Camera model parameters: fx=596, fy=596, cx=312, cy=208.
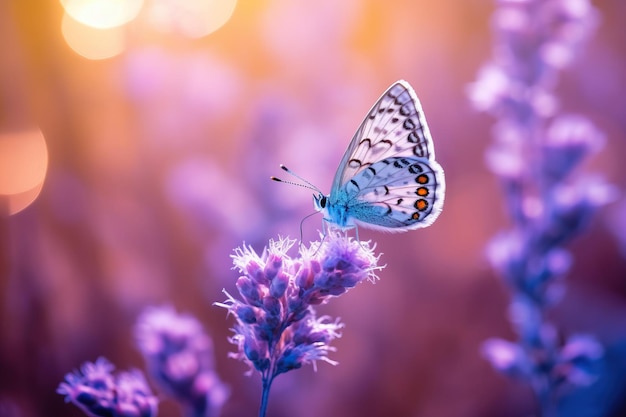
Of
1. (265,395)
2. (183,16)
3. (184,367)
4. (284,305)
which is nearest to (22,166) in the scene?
(183,16)

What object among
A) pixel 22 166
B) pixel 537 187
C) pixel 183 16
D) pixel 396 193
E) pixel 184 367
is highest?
pixel 183 16

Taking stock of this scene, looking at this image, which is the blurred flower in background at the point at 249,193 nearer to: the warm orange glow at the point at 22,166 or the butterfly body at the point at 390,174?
the warm orange glow at the point at 22,166

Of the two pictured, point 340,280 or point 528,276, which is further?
point 528,276

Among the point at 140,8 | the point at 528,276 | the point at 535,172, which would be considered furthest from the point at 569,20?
the point at 140,8

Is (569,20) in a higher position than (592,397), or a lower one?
higher

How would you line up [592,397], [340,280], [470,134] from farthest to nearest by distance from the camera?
[470,134] → [592,397] → [340,280]

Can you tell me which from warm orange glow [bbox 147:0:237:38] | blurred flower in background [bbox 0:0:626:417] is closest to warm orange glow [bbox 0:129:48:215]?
blurred flower in background [bbox 0:0:626:417]

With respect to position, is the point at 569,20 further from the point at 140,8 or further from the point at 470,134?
the point at 140,8

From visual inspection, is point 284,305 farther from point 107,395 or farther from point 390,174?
point 390,174
